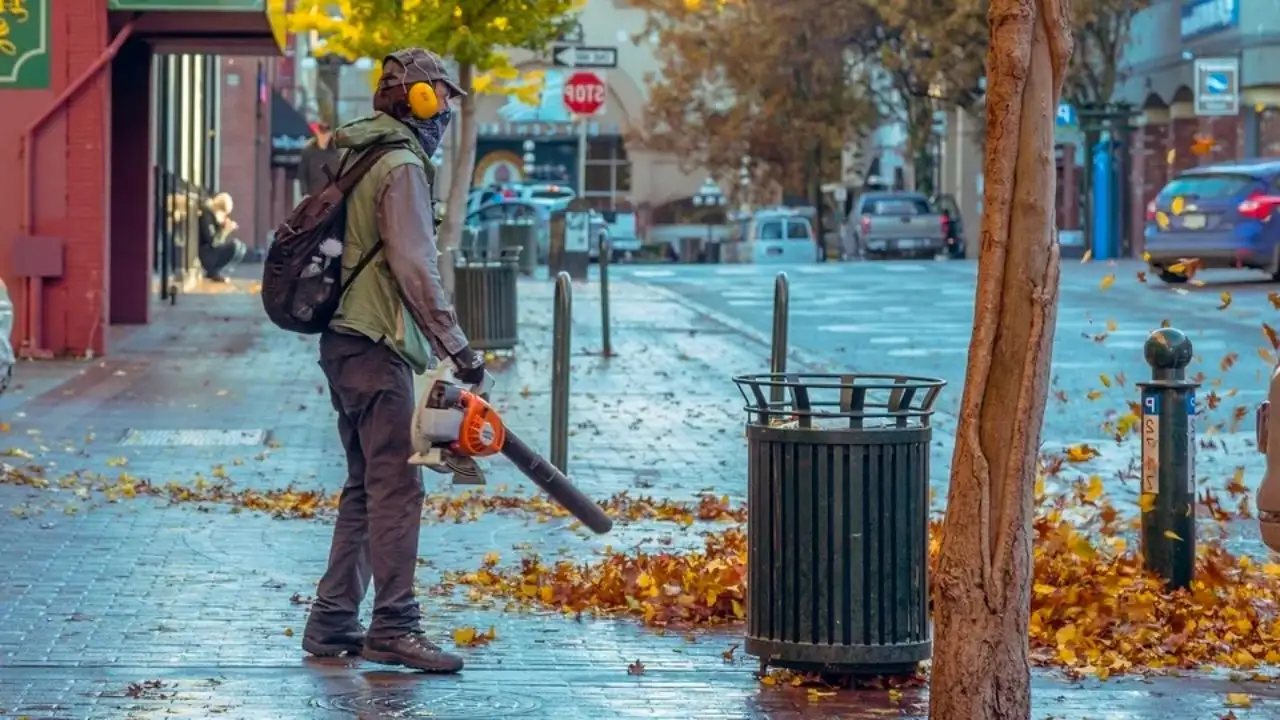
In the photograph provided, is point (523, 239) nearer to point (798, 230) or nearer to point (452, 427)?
point (798, 230)

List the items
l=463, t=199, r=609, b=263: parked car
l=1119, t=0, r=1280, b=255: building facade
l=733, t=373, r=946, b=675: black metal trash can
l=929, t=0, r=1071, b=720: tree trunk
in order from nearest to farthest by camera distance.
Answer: l=929, t=0, r=1071, b=720: tree trunk, l=733, t=373, r=946, b=675: black metal trash can, l=1119, t=0, r=1280, b=255: building facade, l=463, t=199, r=609, b=263: parked car

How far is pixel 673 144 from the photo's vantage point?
6200cm

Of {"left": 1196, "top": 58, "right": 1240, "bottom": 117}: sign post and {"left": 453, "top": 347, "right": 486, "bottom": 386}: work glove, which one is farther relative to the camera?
{"left": 1196, "top": 58, "right": 1240, "bottom": 117}: sign post

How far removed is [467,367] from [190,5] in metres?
11.7

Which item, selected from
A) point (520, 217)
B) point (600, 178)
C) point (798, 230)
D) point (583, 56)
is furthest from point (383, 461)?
point (600, 178)

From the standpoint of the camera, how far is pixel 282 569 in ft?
28.5

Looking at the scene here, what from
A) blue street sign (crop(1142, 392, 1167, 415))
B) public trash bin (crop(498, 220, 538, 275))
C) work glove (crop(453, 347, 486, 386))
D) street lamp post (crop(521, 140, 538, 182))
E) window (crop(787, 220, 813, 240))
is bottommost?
blue street sign (crop(1142, 392, 1167, 415))

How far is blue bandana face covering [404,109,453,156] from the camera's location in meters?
6.86

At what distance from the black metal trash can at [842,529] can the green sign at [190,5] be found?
11.9 m

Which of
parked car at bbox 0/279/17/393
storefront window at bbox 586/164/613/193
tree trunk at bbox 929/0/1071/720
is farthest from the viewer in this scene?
storefront window at bbox 586/164/613/193

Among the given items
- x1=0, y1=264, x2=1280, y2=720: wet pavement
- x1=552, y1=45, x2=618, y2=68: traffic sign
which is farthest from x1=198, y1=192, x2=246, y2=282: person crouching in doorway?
x1=0, y1=264, x2=1280, y2=720: wet pavement

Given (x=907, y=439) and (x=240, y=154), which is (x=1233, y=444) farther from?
(x=240, y=154)

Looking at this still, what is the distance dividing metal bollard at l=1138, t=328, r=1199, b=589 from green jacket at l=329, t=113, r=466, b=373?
2.79m

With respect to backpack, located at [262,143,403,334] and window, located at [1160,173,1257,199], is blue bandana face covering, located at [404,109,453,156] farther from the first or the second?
window, located at [1160,173,1257,199]
